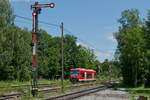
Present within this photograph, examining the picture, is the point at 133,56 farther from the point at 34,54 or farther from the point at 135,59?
the point at 34,54

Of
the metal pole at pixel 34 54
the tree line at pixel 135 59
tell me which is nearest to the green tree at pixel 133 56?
the tree line at pixel 135 59

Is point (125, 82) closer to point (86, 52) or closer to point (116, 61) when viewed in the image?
point (116, 61)

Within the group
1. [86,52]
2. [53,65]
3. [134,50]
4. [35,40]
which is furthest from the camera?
[86,52]

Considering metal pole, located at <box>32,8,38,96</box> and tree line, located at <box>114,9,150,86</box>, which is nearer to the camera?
metal pole, located at <box>32,8,38,96</box>

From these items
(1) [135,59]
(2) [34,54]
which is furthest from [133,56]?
(2) [34,54]

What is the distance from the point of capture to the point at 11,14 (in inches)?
3356

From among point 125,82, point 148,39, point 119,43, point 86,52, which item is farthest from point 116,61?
point 86,52

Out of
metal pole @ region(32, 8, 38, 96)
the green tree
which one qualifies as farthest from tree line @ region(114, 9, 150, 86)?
metal pole @ region(32, 8, 38, 96)

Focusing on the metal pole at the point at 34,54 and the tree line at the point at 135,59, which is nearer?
the metal pole at the point at 34,54

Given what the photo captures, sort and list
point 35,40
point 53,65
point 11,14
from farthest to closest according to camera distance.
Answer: point 53,65, point 11,14, point 35,40

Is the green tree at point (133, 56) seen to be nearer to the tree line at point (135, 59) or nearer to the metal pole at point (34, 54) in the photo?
the tree line at point (135, 59)

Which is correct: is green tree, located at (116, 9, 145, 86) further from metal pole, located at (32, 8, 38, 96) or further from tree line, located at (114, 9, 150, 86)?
metal pole, located at (32, 8, 38, 96)

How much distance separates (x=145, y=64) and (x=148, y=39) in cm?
1500

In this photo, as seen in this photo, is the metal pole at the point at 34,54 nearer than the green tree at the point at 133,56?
Yes
